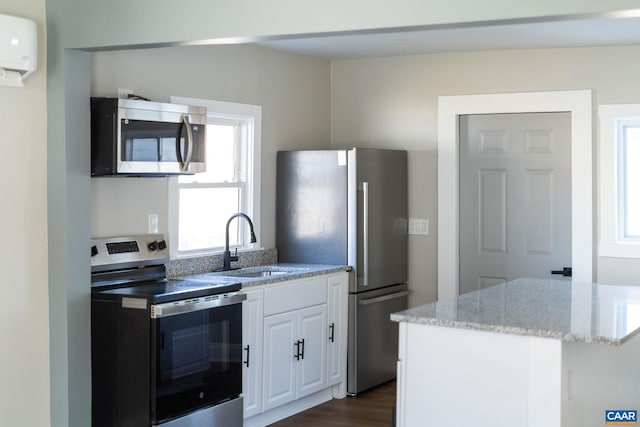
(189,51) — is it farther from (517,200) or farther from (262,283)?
(517,200)

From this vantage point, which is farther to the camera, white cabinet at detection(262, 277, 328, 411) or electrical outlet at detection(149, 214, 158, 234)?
white cabinet at detection(262, 277, 328, 411)

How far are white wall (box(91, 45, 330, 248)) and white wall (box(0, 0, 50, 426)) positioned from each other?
16.4 inches

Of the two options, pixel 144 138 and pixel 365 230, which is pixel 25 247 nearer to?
pixel 144 138

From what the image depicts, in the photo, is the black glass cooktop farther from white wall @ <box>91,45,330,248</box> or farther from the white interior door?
the white interior door

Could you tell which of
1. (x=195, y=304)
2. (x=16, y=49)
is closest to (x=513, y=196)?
(x=195, y=304)

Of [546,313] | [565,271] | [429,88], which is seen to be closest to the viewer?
[546,313]

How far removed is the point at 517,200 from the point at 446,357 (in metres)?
2.72

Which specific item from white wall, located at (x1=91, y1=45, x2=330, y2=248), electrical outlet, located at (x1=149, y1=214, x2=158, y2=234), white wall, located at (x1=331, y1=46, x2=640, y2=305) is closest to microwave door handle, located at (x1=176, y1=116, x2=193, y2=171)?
white wall, located at (x1=91, y1=45, x2=330, y2=248)

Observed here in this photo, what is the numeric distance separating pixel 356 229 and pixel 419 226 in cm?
73

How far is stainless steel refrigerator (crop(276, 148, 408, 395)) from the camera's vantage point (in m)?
5.69

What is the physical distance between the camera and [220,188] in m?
5.43

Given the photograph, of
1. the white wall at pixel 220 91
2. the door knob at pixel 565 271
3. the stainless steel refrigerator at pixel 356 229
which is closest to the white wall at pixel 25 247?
the white wall at pixel 220 91

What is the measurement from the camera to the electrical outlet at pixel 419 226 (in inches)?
244

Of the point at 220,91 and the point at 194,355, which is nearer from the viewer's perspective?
the point at 194,355
